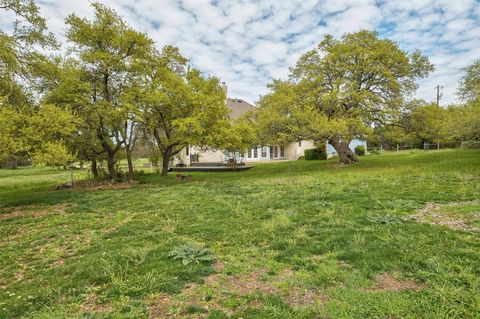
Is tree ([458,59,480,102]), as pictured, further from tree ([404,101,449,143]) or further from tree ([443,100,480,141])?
tree ([404,101,449,143])

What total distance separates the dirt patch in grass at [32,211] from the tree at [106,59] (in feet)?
17.0

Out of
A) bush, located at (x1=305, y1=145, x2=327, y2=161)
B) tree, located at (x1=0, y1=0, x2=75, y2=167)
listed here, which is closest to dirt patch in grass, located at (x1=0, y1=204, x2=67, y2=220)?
tree, located at (x1=0, y1=0, x2=75, y2=167)

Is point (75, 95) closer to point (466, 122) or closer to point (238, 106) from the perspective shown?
point (466, 122)

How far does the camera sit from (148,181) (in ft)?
56.0

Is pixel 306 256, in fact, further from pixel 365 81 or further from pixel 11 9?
pixel 365 81

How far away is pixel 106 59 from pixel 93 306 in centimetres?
1339

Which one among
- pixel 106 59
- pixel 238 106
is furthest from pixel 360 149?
pixel 106 59

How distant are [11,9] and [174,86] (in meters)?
6.98

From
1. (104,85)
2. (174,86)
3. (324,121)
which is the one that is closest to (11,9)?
(104,85)

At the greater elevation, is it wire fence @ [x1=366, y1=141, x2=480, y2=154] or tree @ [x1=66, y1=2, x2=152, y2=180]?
tree @ [x1=66, y1=2, x2=152, y2=180]

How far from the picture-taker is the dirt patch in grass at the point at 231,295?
9.96 ft

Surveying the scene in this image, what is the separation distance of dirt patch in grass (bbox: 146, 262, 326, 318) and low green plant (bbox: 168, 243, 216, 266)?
56 cm

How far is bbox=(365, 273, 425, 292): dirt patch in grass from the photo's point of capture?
10.6 ft

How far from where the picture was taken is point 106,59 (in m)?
13.8
